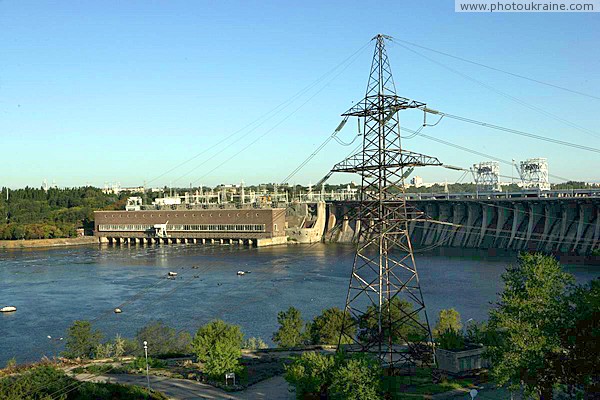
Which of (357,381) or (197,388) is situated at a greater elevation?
(357,381)

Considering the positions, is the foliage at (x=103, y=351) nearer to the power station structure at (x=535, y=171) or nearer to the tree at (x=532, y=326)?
the tree at (x=532, y=326)

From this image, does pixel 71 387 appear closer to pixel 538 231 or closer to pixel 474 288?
pixel 474 288

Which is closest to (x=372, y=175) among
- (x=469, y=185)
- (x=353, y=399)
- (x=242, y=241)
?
(x=353, y=399)

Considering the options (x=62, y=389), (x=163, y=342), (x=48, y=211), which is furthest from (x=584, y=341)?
(x=48, y=211)

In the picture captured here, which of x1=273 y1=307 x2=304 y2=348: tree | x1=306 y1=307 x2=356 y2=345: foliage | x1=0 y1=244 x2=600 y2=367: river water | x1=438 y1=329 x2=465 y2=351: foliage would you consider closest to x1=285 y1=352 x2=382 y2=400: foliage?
x1=438 y1=329 x2=465 y2=351: foliage

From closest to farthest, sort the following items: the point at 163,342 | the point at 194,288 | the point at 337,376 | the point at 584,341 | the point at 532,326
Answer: the point at 584,341, the point at 532,326, the point at 337,376, the point at 163,342, the point at 194,288

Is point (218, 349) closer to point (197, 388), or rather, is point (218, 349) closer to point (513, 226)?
point (197, 388)

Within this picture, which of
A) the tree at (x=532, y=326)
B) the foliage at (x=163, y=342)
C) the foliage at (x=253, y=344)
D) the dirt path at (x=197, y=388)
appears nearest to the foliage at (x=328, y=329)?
the foliage at (x=253, y=344)
